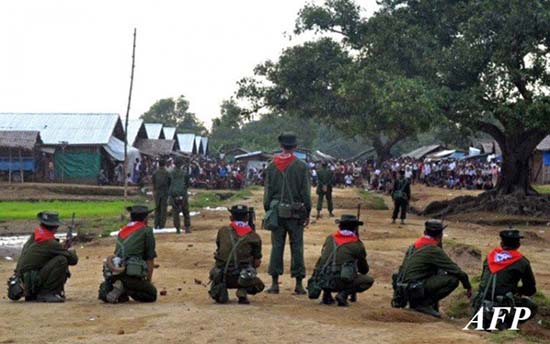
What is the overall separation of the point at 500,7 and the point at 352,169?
33.7 m

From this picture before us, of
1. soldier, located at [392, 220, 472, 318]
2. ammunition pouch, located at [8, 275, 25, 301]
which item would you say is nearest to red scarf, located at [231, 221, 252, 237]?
soldier, located at [392, 220, 472, 318]

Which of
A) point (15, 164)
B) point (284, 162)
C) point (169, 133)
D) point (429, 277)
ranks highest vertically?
point (169, 133)

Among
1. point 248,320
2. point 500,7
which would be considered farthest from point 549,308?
point 500,7

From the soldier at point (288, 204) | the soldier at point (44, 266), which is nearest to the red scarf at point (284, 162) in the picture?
the soldier at point (288, 204)

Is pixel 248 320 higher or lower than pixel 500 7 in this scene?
lower

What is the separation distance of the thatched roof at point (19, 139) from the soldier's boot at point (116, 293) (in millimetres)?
33823

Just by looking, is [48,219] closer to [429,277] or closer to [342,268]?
[342,268]

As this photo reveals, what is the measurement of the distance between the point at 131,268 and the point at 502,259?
415 centimetres

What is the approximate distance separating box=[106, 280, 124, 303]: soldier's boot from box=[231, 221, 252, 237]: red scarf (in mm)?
1478

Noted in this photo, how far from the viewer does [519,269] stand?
889cm

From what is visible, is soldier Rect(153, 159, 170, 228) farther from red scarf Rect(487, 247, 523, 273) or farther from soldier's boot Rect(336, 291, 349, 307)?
red scarf Rect(487, 247, 523, 273)

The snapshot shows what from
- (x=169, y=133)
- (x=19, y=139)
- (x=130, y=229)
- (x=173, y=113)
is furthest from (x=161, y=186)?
(x=173, y=113)

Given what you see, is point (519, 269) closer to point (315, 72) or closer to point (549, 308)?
point (549, 308)

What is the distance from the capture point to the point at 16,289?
1019 centimetres
